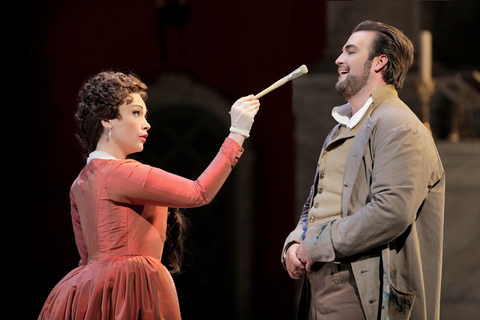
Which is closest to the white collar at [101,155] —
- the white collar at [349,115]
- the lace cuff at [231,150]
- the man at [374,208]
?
the lace cuff at [231,150]

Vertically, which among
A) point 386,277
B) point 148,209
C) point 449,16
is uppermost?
point 449,16

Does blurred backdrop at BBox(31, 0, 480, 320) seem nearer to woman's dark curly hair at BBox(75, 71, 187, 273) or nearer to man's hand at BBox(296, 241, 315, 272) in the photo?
woman's dark curly hair at BBox(75, 71, 187, 273)

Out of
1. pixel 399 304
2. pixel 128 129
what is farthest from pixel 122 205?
pixel 399 304

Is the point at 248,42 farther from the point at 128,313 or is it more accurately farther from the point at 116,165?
the point at 128,313

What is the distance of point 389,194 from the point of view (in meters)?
1.96

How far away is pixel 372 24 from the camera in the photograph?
7.43ft

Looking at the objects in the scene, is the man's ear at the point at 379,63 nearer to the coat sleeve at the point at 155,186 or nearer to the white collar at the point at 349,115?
the white collar at the point at 349,115

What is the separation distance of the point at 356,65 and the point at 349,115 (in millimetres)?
187

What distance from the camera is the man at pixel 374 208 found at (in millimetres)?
1985

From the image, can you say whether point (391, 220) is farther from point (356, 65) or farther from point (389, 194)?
point (356, 65)

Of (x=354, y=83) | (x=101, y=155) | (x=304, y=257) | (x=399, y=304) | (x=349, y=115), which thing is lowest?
(x=399, y=304)

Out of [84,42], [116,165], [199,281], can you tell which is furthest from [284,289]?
[116,165]

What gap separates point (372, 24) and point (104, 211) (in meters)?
1.12

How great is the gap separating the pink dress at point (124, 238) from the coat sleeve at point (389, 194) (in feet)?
1.64
